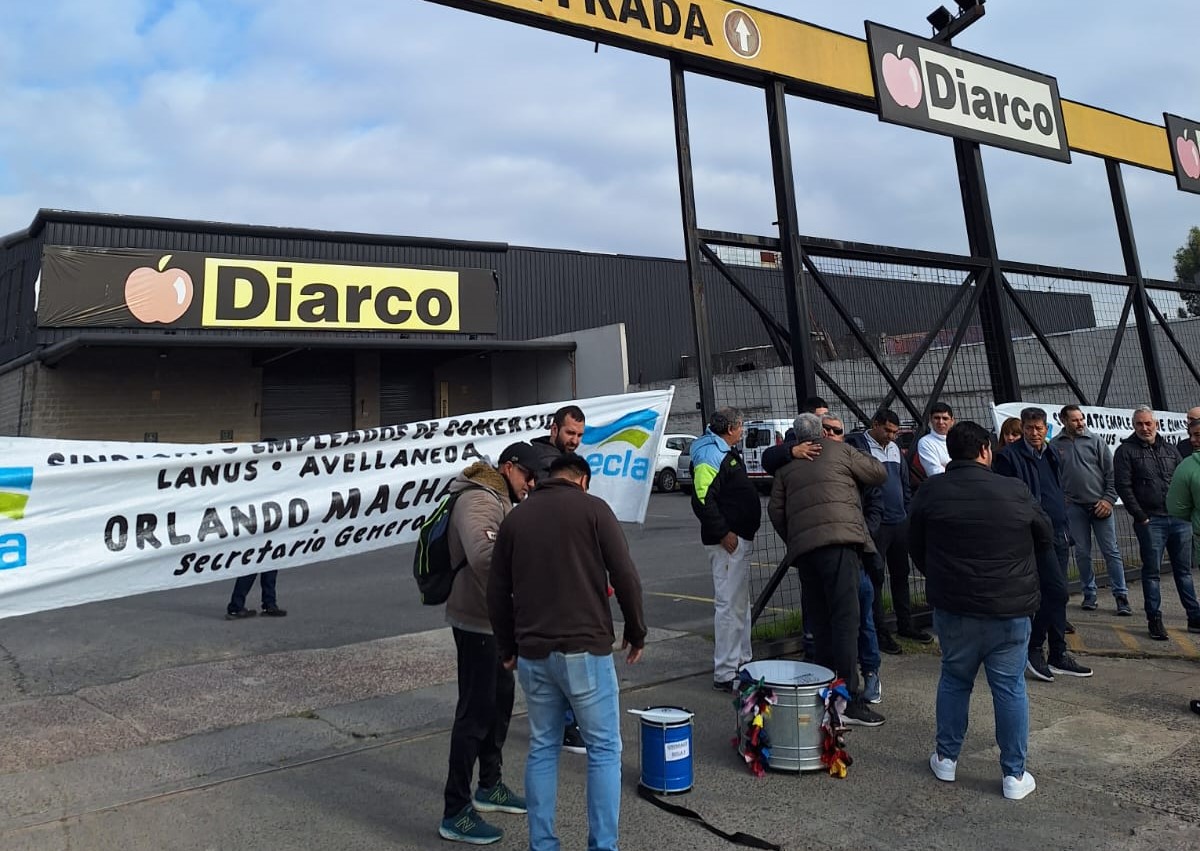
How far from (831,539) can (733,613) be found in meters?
1.13

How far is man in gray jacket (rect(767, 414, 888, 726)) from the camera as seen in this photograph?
4738 mm

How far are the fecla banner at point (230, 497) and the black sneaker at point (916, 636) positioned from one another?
248 centimetres

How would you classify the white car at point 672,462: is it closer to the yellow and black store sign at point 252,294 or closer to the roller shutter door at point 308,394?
the yellow and black store sign at point 252,294

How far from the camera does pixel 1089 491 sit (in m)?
7.40

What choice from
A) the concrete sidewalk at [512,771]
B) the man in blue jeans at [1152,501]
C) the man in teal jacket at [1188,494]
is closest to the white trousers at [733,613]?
the concrete sidewalk at [512,771]

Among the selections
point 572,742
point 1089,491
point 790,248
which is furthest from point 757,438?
point 572,742

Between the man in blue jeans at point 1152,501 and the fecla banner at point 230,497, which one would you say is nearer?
the fecla banner at point 230,497

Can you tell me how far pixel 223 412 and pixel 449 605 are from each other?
2133 cm

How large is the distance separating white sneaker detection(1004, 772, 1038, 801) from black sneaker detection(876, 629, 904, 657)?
8.43 ft

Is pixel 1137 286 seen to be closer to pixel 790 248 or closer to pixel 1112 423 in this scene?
pixel 1112 423

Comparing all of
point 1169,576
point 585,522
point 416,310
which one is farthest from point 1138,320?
point 416,310

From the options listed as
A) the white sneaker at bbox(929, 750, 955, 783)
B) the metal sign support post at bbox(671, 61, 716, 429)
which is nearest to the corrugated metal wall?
the metal sign support post at bbox(671, 61, 716, 429)

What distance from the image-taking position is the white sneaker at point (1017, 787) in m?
3.73

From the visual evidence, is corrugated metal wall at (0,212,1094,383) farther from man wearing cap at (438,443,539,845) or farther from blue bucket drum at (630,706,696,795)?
man wearing cap at (438,443,539,845)
